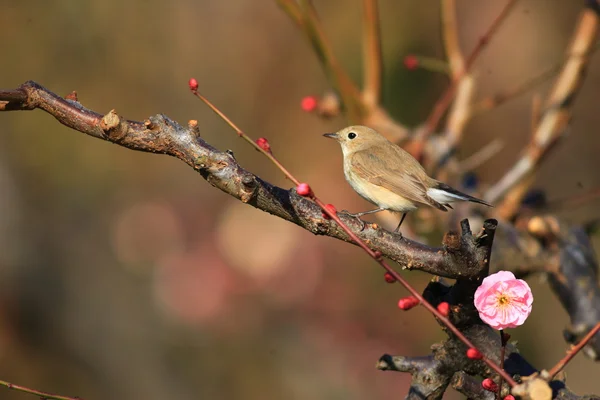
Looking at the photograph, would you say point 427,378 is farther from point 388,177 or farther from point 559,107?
→ point 559,107

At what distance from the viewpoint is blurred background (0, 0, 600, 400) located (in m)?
6.39

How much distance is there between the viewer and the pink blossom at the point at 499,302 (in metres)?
1.75

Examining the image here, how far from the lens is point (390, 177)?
3715 millimetres

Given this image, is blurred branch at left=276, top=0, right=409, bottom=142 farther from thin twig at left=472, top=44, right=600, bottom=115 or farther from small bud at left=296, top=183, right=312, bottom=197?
small bud at left=296, top=183, right=312, bottom=197

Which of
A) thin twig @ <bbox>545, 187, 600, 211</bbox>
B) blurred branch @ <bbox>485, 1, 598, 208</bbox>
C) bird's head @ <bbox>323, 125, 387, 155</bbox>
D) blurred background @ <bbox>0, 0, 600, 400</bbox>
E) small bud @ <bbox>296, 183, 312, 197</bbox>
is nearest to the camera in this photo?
small bud @ <bbox>296, 183, 312, 197</bbox>

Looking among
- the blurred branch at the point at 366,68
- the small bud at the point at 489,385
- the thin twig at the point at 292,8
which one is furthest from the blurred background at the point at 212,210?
the small bud at the point at 489,385

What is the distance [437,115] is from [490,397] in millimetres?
2101

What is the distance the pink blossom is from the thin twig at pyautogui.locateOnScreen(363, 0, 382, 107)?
2.04 m

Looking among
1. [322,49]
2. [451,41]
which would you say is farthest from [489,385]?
[451,41]

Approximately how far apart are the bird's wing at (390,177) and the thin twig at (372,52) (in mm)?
297

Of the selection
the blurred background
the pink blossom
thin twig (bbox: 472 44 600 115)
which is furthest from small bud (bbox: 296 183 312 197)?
the blurred background

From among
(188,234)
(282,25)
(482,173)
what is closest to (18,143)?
(188,234)

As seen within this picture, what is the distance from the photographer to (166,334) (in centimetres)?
676

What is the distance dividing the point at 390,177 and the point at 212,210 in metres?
4.01
